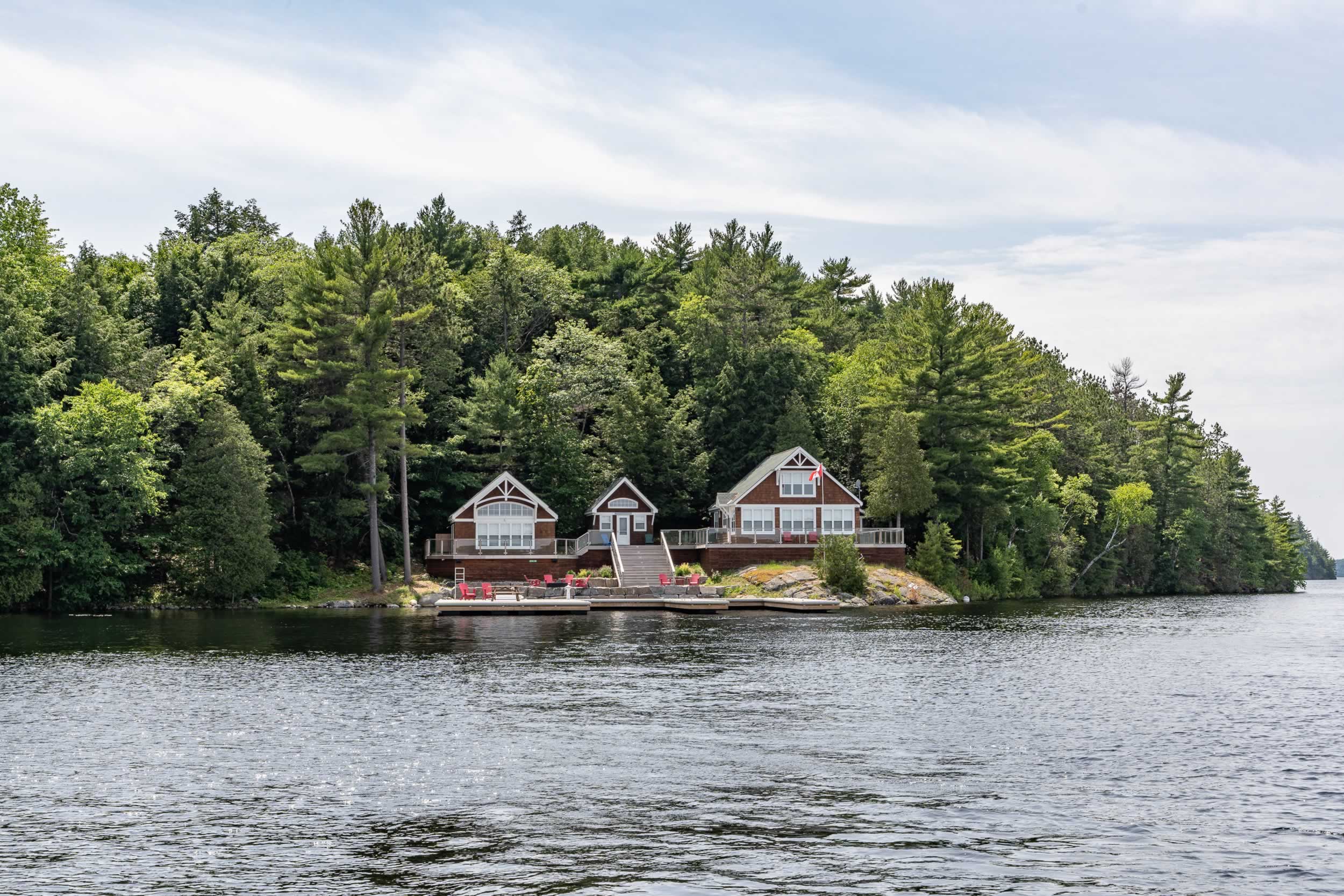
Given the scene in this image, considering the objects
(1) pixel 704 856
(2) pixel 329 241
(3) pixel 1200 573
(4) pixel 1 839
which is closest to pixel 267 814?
(4) pixel 1 839

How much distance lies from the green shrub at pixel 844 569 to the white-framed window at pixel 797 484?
6.81 m

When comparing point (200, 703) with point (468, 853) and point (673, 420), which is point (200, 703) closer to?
point (468, 853)

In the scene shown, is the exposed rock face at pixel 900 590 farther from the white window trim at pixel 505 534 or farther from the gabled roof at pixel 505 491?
the white window trim at pixel 505 534

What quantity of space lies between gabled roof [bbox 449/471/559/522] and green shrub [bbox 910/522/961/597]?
22719 mm

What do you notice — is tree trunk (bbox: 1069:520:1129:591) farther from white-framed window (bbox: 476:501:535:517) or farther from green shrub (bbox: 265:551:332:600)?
green shrub (bbox: 265:551:332:600)

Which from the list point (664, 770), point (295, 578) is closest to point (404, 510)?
point (295, 578)

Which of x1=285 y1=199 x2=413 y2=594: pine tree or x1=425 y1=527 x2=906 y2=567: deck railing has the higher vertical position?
x1=285 y1=199 x2=413 y2=594: pine tree

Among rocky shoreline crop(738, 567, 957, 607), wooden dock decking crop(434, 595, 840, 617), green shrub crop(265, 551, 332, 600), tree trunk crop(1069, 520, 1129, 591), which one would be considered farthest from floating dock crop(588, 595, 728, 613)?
tree trunk crop(1069, 520, 1129, 591)

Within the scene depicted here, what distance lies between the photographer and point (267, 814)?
814 inches

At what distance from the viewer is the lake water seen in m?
17.8

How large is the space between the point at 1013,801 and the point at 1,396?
189 ft

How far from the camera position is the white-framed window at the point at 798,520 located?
76.9 m

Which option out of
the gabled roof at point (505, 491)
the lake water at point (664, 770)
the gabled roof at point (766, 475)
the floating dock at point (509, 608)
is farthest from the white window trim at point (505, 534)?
the lake water at point (664, 770)

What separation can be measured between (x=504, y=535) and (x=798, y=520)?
18084 millimetres
